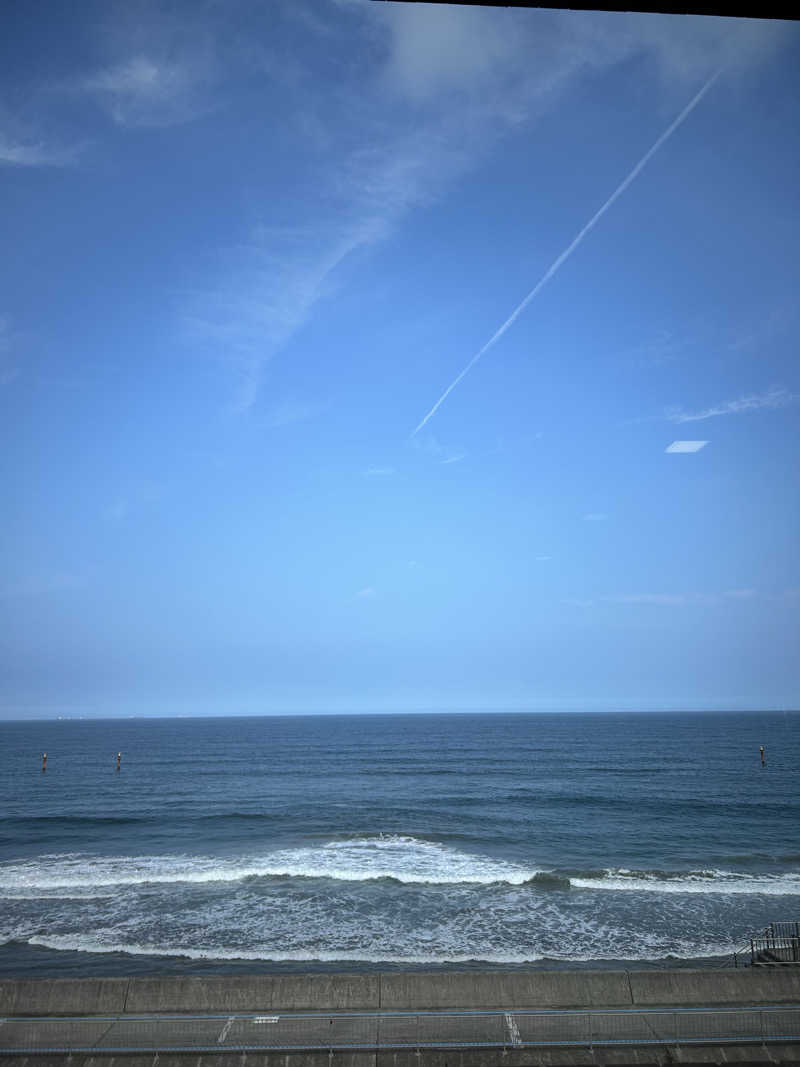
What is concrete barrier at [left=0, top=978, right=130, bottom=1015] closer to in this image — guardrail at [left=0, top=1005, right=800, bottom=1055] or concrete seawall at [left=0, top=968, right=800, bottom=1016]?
concrete seawall at [left=0, top=968, right=800, bottom=1016]

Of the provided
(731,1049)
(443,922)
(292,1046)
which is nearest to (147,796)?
(443,922)

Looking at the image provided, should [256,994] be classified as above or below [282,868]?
above

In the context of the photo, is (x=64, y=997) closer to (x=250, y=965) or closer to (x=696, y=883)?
(x=250, y=965)

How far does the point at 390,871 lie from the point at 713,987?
631 inches

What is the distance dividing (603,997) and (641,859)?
19077 millimetres

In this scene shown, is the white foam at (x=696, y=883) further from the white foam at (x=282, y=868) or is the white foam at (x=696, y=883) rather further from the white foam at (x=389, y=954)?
the white foam at (x=389, y=954)

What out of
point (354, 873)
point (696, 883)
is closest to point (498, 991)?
point (354, 873)

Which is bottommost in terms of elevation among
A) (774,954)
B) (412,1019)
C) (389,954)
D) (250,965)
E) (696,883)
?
(696,883)

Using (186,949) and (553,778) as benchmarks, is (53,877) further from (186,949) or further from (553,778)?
(553,778)

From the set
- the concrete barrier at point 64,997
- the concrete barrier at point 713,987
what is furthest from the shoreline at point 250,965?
the concrete barrier at point 64,997

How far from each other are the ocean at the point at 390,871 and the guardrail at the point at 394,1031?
6509mm

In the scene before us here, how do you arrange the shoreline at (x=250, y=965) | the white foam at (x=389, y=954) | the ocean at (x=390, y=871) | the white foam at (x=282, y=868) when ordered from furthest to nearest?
the white foam at (x=282, y=868) → the ocean at (x=390, y=871) → the white foam at (x=389, y=954) → the shoreline at (x=250, y=965)

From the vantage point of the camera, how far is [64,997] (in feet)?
39.2

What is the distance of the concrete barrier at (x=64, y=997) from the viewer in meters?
11.8
